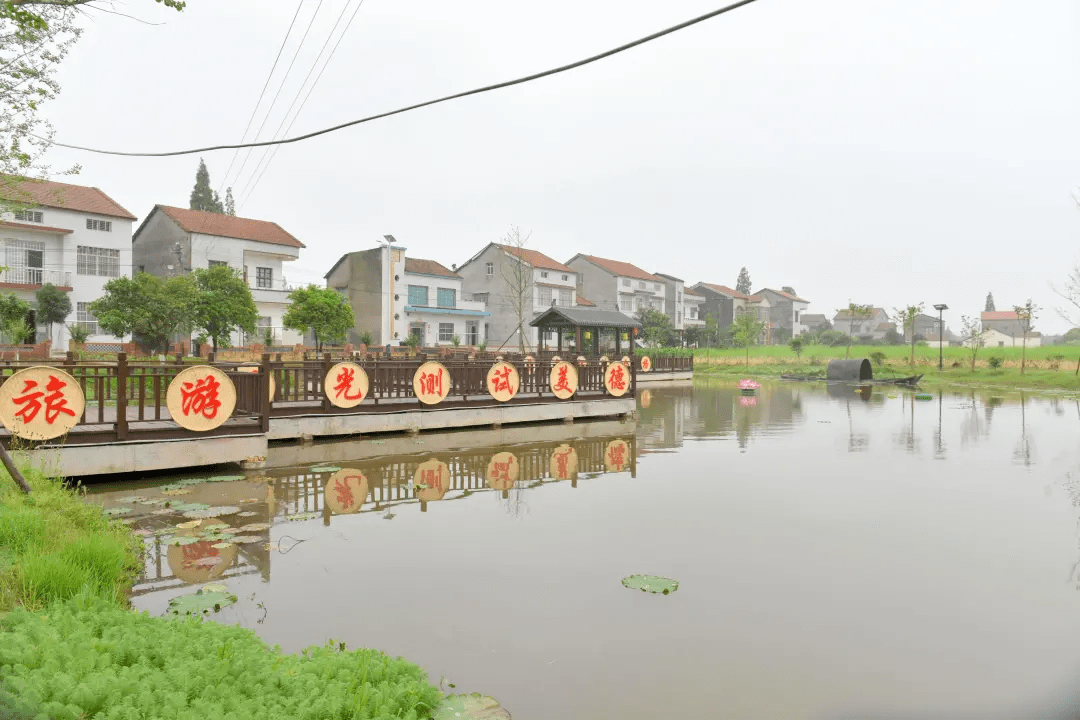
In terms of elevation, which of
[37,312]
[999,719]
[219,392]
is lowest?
[999,719]

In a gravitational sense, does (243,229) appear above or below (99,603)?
above

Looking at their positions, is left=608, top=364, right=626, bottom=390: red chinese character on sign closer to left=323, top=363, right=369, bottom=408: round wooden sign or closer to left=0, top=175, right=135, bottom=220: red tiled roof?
left=323, top=363, right=369, bottom=408: round wooden sign

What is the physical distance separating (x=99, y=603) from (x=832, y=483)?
8.04 metres

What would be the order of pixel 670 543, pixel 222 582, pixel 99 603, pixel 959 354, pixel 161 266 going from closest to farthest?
pixel 99 603
pixel 222 582
pixel 670 543
pixel 161 266
pixel 959 354

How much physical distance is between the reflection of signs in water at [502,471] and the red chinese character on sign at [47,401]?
4874 mm

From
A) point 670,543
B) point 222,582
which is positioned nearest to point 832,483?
point 670,543

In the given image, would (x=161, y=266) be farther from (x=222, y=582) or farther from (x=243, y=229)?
(x=222, y=582)

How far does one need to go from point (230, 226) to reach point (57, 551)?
118ft

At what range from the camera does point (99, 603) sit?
12.0ft

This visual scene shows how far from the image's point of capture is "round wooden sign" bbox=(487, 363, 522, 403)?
1348cm

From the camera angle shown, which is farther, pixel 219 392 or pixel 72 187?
pixel 72 187

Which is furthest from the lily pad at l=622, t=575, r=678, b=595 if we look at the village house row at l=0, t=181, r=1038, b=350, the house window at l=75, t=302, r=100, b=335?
the house window at l=75, t=302, r=100, b=335

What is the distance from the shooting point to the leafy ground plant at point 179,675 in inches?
101

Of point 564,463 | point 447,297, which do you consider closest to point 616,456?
point 564,463
